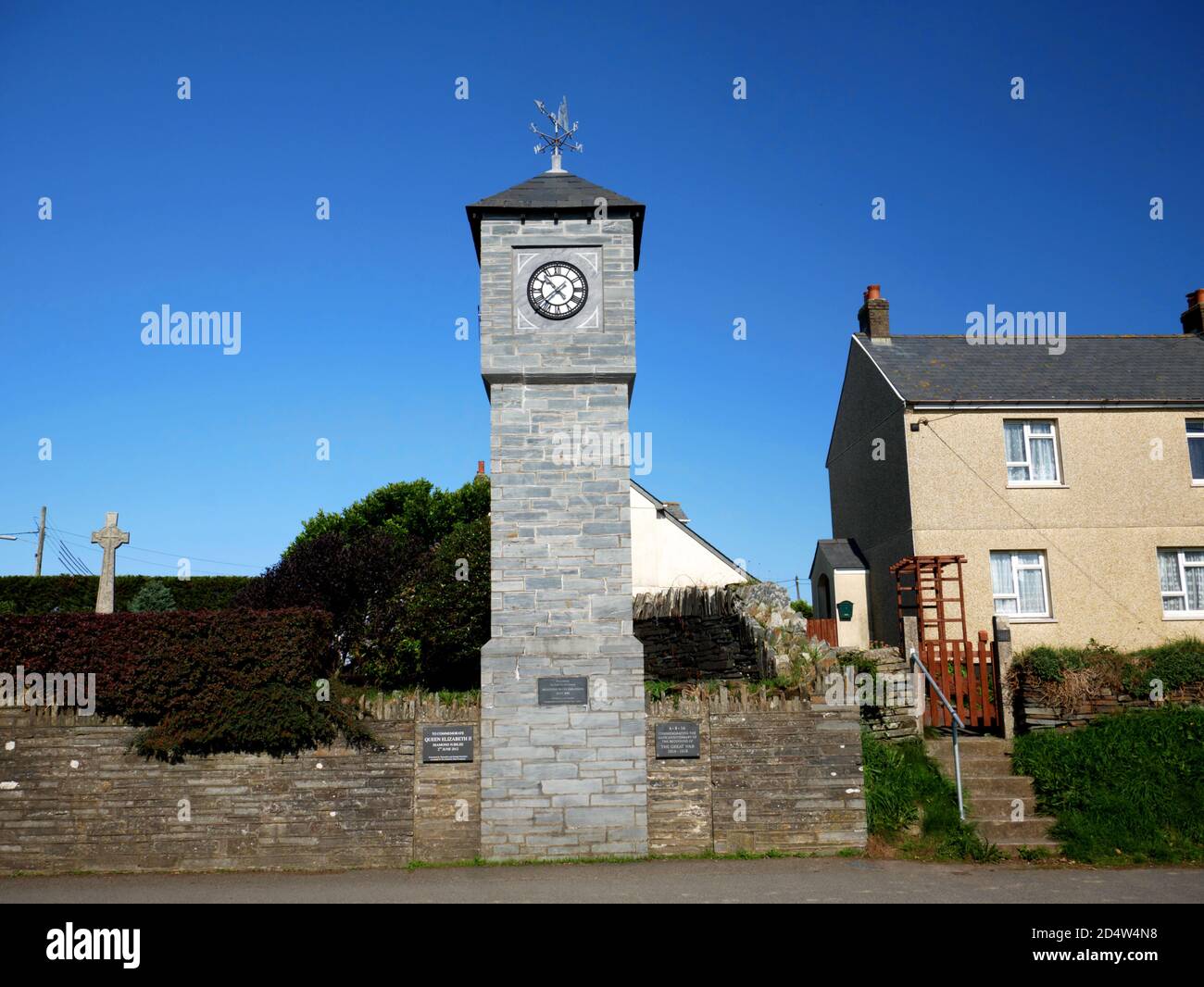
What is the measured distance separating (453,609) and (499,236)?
6.12 metres

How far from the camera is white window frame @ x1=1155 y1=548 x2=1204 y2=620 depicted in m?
21.1

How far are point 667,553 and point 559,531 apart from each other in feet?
68.4

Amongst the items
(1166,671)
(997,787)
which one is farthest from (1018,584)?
(997,787)

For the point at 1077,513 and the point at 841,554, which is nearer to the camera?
the point at 1077,513

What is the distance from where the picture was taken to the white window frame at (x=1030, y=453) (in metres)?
21.7

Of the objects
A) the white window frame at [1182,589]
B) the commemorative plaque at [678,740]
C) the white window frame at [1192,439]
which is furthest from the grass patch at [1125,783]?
the white window frame at [1192,439]

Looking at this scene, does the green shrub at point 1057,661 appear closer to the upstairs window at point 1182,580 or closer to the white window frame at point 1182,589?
the white window frame at point 1182,589

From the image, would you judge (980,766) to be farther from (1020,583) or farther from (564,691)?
(1020,583)

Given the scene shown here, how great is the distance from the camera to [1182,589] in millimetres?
21359

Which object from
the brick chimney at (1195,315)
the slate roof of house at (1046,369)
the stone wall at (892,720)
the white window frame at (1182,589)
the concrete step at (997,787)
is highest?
the brick chimney at (1195,315)

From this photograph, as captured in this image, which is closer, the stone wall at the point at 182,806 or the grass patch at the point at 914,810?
the stone wall at the point at 182,806

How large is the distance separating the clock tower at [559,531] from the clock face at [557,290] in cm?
2
